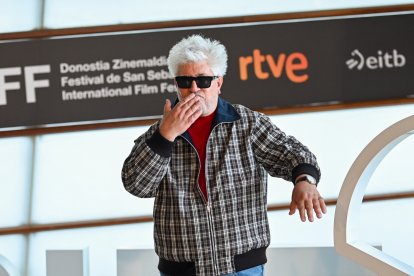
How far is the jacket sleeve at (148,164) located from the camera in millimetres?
2152

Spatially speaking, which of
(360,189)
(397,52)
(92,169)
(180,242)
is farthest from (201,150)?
(397,52)

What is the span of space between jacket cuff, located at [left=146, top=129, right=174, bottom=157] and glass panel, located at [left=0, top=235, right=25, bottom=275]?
251 centimetres

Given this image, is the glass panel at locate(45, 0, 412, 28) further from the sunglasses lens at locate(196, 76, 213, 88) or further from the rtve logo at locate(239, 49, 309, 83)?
the sunglasses lens at locate(196, 76, 213, 88)

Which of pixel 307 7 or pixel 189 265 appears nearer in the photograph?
pixel 189 265

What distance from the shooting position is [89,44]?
4.42 meters

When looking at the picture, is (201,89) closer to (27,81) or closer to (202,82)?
(202,82)

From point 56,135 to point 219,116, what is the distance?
233 cm

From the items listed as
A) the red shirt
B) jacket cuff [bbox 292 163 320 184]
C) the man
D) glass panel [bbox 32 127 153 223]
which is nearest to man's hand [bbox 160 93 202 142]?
the man

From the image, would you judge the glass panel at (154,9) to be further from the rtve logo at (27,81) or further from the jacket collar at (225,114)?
the jacket collar at (225,114)

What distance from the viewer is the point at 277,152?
2.28 meters

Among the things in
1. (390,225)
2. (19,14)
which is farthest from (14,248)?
(390,225)

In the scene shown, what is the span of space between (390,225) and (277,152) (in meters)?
2.50

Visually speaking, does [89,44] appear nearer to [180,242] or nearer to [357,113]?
[357,113]

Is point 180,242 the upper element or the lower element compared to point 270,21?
lower
